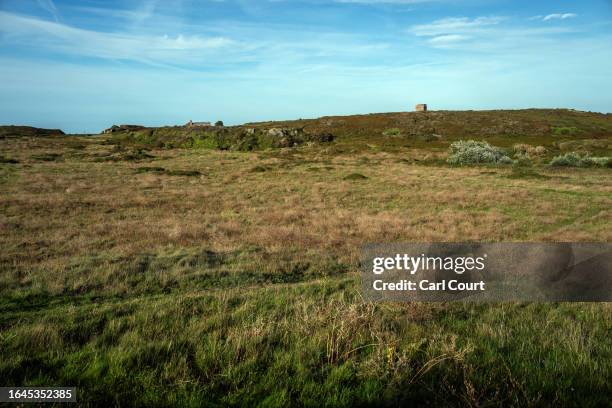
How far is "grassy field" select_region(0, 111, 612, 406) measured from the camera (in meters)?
3.86

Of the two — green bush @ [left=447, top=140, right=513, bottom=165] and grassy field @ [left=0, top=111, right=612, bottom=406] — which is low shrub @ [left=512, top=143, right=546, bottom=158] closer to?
green bush @ [left=447, top=140, right=513, bottom=165]

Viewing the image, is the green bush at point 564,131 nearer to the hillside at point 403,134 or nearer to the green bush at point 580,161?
the hillside at point 403,134

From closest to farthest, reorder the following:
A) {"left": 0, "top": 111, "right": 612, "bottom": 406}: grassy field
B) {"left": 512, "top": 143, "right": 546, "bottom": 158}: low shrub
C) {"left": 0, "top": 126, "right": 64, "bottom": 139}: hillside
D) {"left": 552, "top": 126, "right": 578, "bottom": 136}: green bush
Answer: {"left": 0, "top": 111, "right": 612, "bottom": 406}: grassy field, {"left": 512, "top": 143, "right": 546, "bottom": 158}: low shrub, {"left": 552, "top": 126, "right": 578, "bottom": 136}: green bush, {"left": 0, "top": 126, "right": 64, "bottom": 139}: hillside

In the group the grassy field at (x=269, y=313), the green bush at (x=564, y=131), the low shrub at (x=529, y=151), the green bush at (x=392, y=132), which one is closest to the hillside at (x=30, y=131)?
the green bush at (x=392, y=132)

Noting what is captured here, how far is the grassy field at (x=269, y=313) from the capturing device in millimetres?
3861

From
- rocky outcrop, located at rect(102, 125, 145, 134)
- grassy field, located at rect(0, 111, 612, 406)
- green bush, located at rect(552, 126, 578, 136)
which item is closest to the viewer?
grassy field, located at rect(0, 111, 612, 406)

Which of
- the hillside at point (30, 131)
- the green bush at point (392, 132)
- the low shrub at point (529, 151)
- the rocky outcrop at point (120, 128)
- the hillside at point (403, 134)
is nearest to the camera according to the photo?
the low shrub at point (529, 151)

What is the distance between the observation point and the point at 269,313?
19.8 ft

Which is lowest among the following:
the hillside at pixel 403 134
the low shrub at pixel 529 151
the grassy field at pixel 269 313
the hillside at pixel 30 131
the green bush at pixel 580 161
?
the grassy field at pixel 269 313

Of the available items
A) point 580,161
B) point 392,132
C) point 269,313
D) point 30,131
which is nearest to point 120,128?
point 30,131

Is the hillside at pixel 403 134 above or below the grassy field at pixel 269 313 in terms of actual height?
above

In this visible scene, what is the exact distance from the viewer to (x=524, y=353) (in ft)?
15.2

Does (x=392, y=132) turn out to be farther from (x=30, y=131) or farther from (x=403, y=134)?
(x=30, y=131)

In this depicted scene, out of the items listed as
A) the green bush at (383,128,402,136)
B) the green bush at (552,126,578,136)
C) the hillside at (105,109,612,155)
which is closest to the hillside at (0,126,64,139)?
the hillside at (105,109,612,155)
